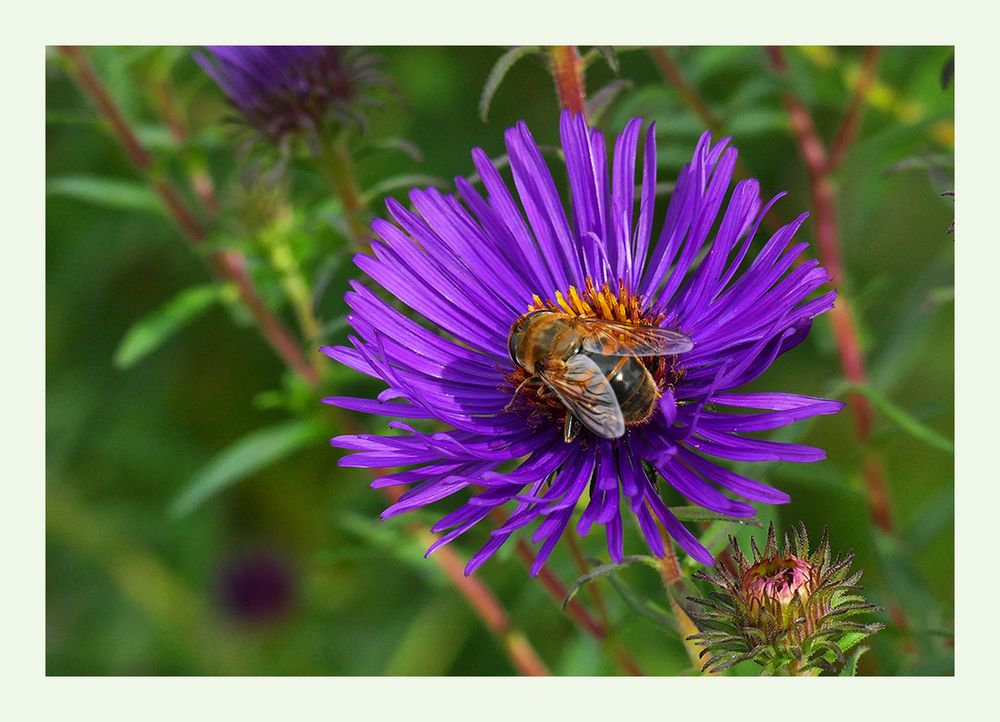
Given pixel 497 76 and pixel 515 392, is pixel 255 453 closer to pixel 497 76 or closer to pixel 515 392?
pixel 515 392

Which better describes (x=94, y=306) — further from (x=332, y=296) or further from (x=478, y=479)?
(x=478, y=479)

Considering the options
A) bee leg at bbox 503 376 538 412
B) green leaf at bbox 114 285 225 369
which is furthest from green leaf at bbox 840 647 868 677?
green leaf at bbox 114 285 225 369

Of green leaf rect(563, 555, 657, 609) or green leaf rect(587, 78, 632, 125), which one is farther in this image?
green leaf rect(587, 78, 632, 125)

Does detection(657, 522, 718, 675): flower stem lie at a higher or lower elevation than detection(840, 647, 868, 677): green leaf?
higher

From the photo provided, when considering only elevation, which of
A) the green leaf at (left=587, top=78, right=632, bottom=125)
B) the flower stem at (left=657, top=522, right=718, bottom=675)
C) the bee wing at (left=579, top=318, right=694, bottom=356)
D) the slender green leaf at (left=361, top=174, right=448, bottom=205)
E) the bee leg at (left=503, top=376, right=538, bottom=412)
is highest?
the green leaf at (left=587, top=78, right=632, bottom=125)

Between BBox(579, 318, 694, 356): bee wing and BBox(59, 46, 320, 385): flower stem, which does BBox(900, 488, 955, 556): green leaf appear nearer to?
BBox(579, 318, 694, 356): bee wing
